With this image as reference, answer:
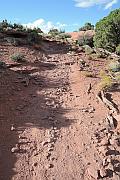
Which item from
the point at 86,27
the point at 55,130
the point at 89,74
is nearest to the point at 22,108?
the point at 55,130

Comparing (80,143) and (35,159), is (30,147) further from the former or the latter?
(80,143)

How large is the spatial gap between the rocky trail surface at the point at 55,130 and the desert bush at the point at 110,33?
9.21 metres

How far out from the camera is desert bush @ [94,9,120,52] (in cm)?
2286

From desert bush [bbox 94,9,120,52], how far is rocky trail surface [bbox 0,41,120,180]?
363 inches

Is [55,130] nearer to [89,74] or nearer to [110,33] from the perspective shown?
[89,74]

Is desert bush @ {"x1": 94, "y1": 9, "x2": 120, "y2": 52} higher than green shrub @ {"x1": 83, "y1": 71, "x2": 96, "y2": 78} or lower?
higher

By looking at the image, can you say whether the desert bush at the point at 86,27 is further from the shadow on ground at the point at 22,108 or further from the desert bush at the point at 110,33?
the shadow on ground at the point at 22,108

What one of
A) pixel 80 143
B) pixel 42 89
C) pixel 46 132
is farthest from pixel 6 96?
pixel 80 143

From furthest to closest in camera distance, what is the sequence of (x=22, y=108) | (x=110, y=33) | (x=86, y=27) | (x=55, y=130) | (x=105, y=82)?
(x=86, y=27) → (x=110, y=33) → (x=105, y=82) → (x=22, y=108) → (x=55, y=130)

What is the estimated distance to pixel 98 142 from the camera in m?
8.54

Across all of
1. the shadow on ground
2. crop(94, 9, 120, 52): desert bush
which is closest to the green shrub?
the shadow on ground

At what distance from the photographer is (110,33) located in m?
23.0

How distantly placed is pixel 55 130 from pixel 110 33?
1523cm

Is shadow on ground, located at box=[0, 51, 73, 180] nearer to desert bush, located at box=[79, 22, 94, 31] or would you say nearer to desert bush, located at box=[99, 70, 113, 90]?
desert bush, located at box=[99, 70, 113, 90]
